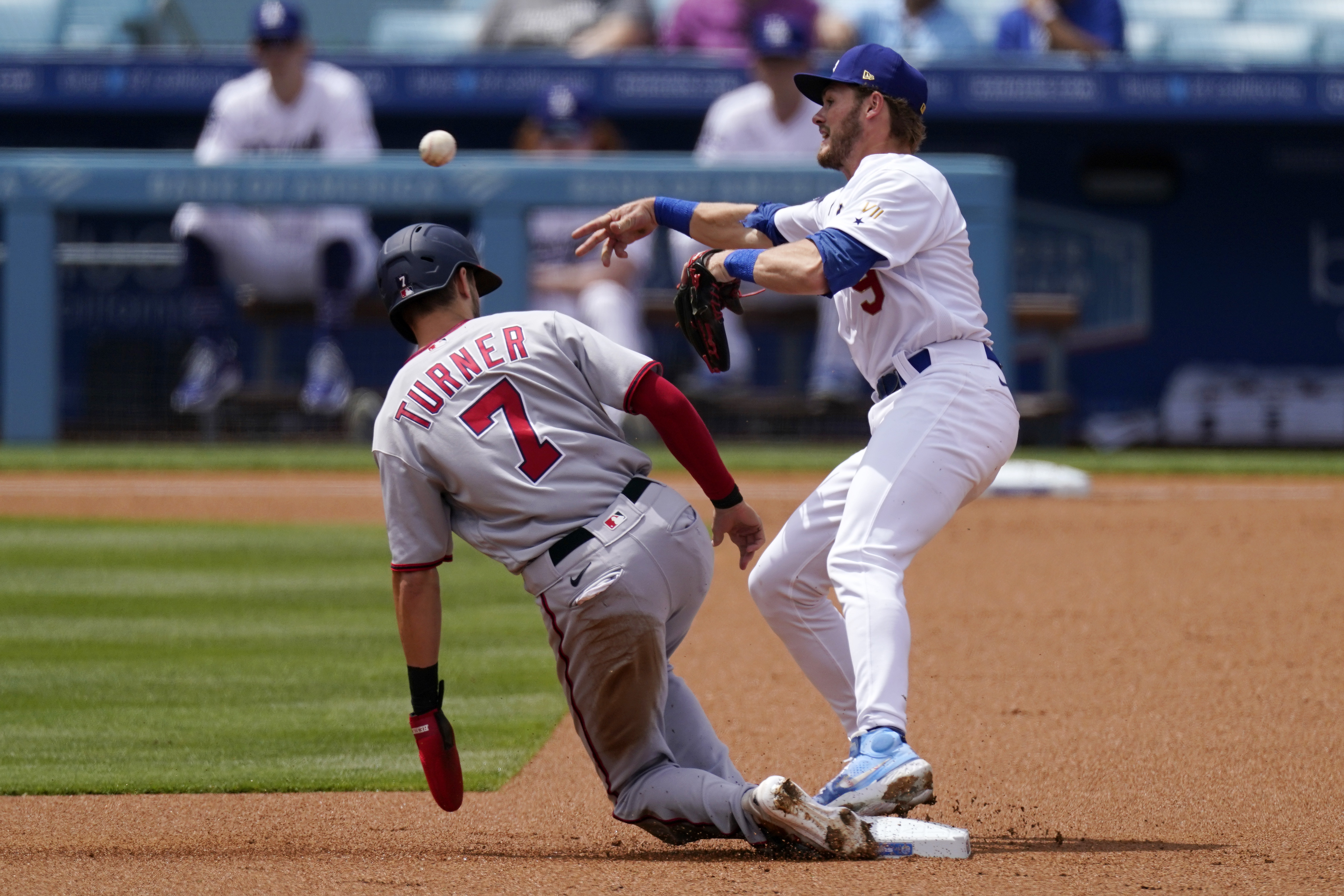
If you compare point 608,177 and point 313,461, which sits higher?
point 608,177

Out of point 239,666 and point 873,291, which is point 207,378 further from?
point 873,291

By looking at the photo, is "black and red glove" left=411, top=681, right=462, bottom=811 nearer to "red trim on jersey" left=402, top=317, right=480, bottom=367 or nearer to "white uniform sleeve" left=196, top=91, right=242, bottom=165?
"red trim on jersey" left=402, top=317, right=480, bottom=367

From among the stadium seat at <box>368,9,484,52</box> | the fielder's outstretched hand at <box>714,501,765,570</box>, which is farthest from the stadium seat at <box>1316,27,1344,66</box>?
the fielder's outstretched hand at <box>714,501,765,570</box>

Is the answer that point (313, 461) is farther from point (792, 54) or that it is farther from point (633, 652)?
point (633, 652)

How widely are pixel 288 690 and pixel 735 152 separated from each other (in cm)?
529

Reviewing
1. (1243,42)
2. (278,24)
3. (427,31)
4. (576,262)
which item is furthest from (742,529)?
(1243,42)

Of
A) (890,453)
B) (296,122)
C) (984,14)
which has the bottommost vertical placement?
(890,453)

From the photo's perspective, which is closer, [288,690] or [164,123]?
[288,690]

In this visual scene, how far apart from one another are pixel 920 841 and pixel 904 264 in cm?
111

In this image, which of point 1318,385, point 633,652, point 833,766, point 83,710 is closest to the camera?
point 633,652

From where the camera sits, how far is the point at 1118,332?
11.1 metres

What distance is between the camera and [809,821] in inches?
121

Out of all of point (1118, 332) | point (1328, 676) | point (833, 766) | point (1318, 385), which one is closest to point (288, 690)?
point (833, 766)

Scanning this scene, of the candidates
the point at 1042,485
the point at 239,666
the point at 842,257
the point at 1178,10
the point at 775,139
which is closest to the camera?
the point at 842,257
